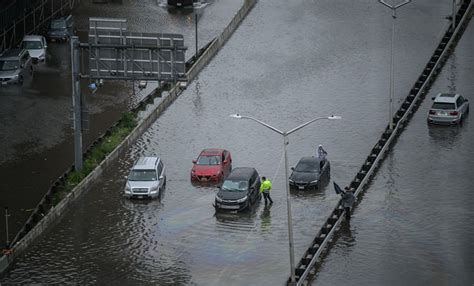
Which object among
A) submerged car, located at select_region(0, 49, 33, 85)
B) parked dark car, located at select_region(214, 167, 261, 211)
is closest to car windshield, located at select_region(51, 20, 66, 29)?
submerged car, located at select_region(0, 49, 33, 85)

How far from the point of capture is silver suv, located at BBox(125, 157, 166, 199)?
69.0 meters

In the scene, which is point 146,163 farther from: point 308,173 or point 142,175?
point 308,173

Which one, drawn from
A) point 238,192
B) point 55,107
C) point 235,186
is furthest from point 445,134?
point 55,107

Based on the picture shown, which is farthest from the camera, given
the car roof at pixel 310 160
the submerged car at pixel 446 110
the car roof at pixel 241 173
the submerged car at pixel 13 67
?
the submerged car at pixel 13 67

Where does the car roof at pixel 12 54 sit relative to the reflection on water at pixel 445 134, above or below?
above

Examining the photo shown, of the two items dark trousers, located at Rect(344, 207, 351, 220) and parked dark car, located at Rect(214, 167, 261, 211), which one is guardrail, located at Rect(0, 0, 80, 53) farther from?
dark trousers, located at Rect(344, 207, 351, 220)

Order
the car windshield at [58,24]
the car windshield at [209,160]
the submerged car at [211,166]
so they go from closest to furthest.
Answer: the submerged car at [211,166], the car windshield at [209,160], the car windshield at [58,24]

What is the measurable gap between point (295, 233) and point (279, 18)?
4339 centimetres

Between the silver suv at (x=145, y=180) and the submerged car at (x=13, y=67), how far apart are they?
22.0m

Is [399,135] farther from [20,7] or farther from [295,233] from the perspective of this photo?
[20,7]

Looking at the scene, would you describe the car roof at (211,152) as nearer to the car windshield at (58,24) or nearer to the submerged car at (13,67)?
the submerged car at (13,67)

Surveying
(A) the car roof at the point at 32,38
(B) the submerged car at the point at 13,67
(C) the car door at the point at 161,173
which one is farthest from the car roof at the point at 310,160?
(A) the car roof at the point at 32,38

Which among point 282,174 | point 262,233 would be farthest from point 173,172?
point 262,233

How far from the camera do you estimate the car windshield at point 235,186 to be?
6688cm
